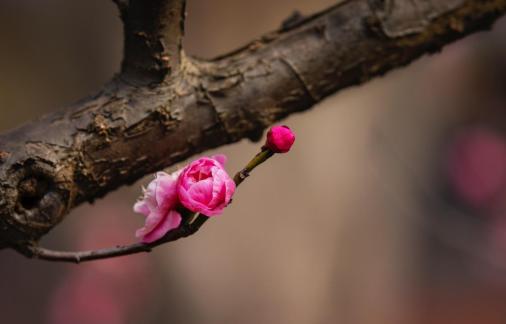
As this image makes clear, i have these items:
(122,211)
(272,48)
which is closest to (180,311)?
(122,211)

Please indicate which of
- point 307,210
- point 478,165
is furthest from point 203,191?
point 478,165

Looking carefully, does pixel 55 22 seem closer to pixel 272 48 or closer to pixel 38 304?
pixel 38 304

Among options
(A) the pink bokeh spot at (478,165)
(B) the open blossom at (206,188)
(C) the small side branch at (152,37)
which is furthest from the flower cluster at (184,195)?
(A) the pink bokeh spot at (478,165)

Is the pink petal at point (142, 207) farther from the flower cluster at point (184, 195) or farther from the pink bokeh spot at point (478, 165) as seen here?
the pink bokeh spot at point (478, 165)

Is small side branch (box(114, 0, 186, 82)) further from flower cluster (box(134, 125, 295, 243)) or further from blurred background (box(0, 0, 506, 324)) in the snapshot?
blurred background (box(0, 0, 506, 324))

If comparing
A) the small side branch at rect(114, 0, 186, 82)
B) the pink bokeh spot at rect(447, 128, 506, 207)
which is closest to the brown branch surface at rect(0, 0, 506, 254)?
the small side branch at rect(114, 0, 186, 82)
